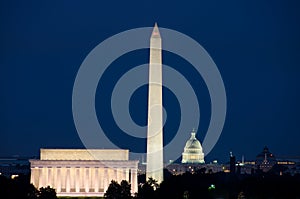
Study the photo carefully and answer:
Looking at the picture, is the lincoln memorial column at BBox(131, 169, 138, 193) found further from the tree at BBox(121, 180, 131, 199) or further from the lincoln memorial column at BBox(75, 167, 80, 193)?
the tree at BBox(121, 180, 131, 199)

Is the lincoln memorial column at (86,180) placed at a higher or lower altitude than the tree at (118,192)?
higher

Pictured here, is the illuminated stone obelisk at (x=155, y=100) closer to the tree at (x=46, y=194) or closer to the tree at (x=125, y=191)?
the tree at (x=125, y=191)

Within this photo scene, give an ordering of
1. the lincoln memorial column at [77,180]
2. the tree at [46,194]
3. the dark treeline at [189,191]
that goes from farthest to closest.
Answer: the lincoln memorial column at [77,180] → the tree at [46,194] → the dark treeline at [189,191]

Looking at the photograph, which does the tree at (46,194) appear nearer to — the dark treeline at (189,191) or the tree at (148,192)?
the dark treeline at (189,191)

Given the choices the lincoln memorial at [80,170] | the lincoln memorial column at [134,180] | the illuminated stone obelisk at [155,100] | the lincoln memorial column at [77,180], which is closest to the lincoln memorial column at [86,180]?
the lincoln memorial at [80,170]

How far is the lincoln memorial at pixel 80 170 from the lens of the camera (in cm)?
13888

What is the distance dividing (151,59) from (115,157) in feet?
70.7

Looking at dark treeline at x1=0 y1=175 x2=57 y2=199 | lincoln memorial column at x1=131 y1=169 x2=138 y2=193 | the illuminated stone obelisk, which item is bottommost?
dark treeline at x1=0 y1=175 x2=57 y2=199

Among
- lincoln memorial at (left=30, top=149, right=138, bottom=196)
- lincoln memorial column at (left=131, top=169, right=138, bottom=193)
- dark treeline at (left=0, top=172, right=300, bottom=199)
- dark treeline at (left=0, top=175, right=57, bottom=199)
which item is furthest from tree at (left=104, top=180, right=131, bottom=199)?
lincoln memorial at (left=30, top=149, right=138, bottom=196)

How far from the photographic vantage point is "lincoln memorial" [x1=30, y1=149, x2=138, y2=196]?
139 m

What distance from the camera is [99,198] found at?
12419 cm

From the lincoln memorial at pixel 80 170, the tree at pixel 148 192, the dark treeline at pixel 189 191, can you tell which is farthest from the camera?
Result: the lincoln memorial at pixel 80 170

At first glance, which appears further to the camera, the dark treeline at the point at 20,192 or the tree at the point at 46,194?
the tree at the point at 46,194

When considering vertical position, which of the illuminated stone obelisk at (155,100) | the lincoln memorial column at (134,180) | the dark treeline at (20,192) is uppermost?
the illuminated stone obelisk at (155,100)
